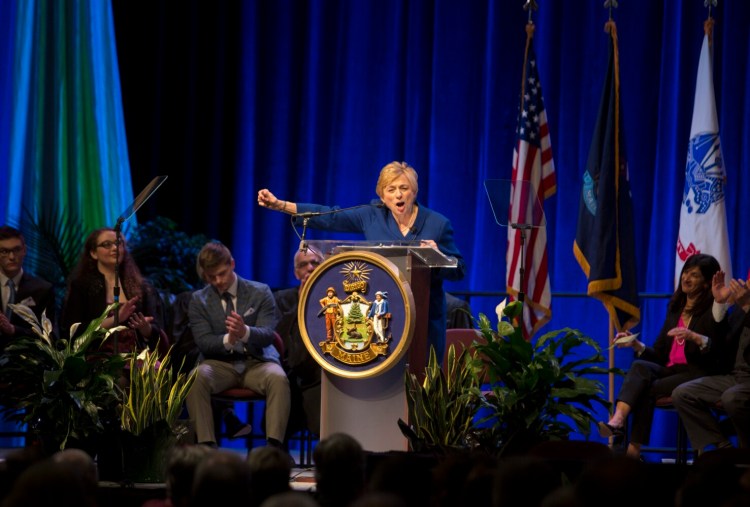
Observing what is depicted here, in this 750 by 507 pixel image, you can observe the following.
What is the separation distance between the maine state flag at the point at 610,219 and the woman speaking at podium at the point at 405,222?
1879 mm

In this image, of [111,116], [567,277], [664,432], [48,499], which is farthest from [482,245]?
[48,499]

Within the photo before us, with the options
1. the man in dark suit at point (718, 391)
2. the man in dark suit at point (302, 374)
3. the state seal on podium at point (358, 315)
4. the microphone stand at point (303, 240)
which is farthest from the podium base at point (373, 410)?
the man in dark suit at point (718, 391)

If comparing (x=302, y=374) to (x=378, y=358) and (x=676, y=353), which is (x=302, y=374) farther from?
(x=676, y=353)

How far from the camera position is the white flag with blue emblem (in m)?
6.75

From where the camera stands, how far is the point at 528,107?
715 cm

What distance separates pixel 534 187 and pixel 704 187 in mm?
1051

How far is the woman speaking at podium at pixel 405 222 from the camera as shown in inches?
199

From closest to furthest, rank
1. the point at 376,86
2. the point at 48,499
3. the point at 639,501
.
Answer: the point at 48,499
the point at 639,501
the point at 376,86

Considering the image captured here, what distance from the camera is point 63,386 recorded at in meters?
4.74

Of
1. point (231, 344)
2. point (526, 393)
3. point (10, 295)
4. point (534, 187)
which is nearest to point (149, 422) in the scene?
point (231, 344)

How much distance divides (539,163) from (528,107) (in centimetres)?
37

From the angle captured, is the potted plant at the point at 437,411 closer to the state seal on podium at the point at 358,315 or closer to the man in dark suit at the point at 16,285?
the state seal on podium at the point at 358,315

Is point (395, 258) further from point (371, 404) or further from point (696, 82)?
point (696, 82)

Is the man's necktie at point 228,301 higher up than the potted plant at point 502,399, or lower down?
higher up
